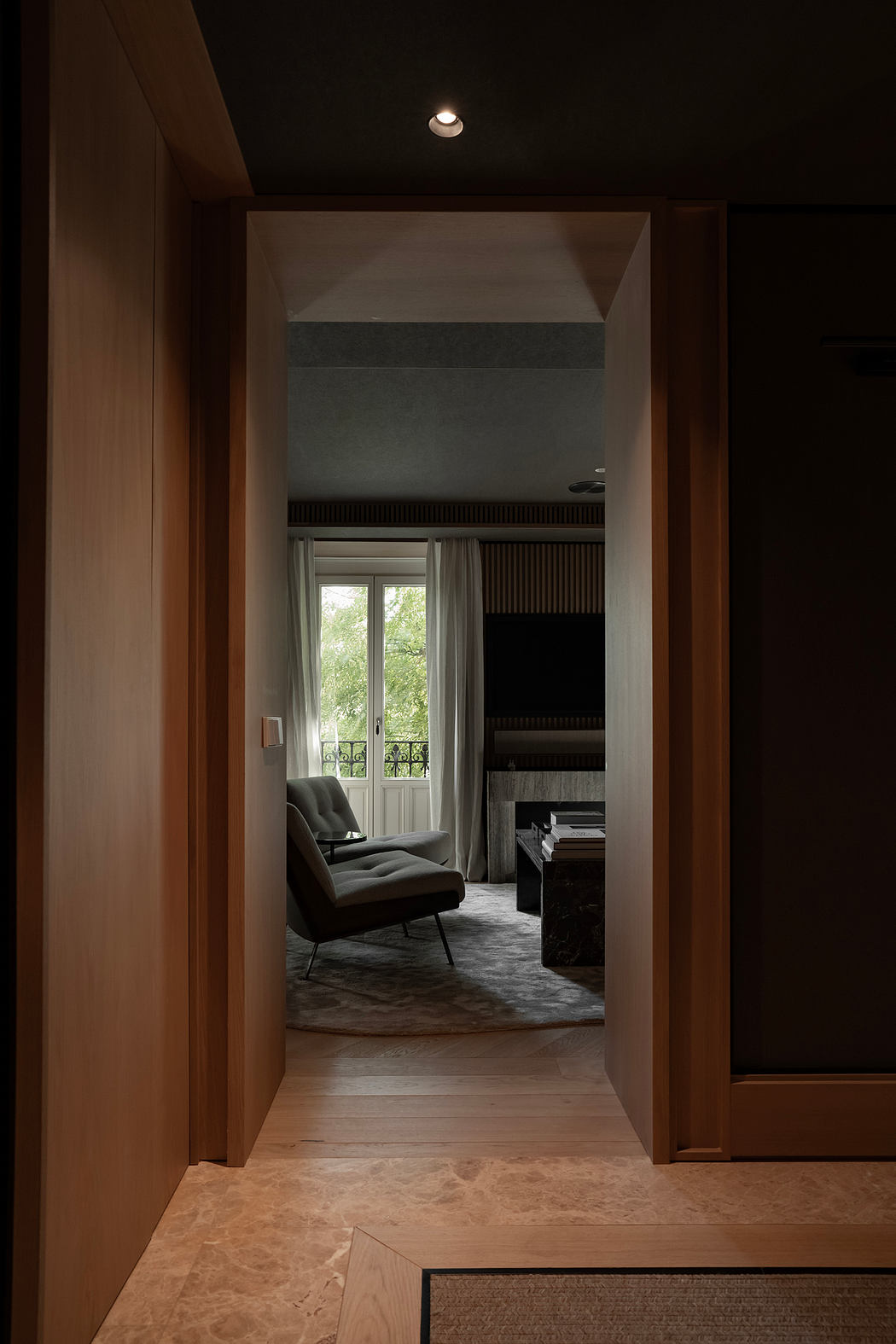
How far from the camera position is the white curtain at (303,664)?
6719 mm

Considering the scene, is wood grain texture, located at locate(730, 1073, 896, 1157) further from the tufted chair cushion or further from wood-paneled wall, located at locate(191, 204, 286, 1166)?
the tufted chair cushion

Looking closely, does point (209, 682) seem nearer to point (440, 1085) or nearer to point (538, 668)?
point (440, 1085)

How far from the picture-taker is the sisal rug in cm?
160

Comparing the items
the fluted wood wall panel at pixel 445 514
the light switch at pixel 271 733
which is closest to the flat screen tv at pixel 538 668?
the fluted wood wall panel at pixel 445 514

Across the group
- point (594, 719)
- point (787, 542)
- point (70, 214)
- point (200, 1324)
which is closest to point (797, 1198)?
point (200, 1324)

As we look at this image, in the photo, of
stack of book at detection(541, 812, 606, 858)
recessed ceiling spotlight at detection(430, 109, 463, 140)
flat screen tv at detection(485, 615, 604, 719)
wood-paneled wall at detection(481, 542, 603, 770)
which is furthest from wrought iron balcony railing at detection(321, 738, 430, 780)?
recessed ceiling spotlight at detection(430, 109, 463, 140)

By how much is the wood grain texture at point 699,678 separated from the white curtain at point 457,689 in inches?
173

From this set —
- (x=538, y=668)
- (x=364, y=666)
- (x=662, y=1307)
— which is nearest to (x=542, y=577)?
(x=538, y=668)

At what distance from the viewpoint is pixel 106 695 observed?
1.68 meters

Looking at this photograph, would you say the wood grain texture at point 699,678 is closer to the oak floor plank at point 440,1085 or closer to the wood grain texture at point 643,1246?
the wood grain texture at point 643,1246

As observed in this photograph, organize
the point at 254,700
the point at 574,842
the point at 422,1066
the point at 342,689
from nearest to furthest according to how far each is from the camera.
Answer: the point at 254,700, the point at 422,1066, the point at 574,842, the point at 342,689

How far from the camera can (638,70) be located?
1.89 metres

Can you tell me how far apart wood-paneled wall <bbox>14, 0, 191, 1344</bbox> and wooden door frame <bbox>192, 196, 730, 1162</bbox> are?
142 mm

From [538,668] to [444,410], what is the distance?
283 centimetres
